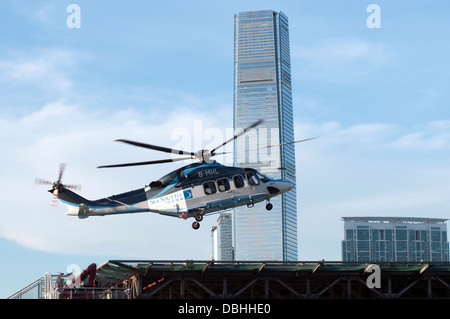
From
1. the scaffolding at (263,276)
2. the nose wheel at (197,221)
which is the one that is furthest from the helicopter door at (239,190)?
the scaffolding at (263,276)

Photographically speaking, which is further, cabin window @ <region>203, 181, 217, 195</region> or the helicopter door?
the helicopter door

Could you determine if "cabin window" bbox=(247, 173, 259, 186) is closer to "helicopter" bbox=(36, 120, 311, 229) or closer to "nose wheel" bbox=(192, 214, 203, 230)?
"helicopter" bbox=(36, 120, 311, 229)

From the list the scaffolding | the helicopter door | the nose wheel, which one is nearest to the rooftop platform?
the scaffolding

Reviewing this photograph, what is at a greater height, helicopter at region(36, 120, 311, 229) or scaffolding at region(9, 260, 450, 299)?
helicopter at region(36, 120, 311, 229)

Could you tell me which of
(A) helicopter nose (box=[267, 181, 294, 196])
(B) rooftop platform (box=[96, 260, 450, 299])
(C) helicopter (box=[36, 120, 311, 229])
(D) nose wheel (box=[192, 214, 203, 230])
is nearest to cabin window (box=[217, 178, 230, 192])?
(C) helicopter (box=[36, 120, 311, 229])
